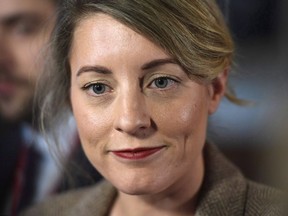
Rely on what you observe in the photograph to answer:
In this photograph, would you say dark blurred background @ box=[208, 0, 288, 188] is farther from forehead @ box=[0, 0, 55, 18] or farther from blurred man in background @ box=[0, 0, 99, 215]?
forehead @ box=[0, 0, 55, 18]

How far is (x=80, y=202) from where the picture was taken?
1.21 m

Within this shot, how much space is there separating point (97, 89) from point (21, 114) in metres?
0.57

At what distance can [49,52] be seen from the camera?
1.10 meters

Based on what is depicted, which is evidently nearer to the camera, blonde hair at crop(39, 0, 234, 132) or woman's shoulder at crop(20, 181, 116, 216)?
blonde hair at crop(39, 0, 234, 132)

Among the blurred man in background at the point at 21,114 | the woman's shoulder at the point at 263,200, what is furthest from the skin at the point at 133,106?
the blurred man in background at the point at 21,114

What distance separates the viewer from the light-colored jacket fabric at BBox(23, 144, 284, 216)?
3.18 ft

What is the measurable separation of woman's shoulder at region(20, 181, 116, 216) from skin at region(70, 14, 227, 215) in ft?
0.62

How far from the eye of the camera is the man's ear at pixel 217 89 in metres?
0.99

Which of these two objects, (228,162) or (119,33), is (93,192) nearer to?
(228,162)

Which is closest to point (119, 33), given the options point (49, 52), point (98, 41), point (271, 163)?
point (98, 41)

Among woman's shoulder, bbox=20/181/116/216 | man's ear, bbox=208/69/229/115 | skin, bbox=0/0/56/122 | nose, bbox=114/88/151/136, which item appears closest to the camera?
nose, bbox=114/88/151/136

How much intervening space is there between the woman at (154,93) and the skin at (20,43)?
14.0 inches

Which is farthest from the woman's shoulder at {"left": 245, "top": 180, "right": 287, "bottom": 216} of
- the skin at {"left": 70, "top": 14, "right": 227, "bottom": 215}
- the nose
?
the nose

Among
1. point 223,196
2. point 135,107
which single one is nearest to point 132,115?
point 135,107
